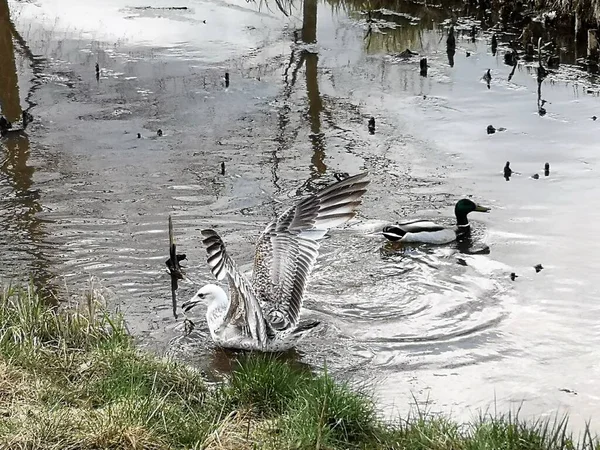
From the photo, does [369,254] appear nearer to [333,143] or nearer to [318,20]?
[333,143]

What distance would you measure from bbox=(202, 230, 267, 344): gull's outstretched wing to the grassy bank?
0.70 metres

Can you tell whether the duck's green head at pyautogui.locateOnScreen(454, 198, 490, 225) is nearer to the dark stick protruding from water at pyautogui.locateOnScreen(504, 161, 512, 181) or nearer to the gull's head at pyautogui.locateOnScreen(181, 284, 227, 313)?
the dark stick protruding from water at pyautogui.locateOnScreen(504, 161, 512, 181)

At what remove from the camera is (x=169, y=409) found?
5.34 meters

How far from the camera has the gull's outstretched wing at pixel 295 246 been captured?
735 cm

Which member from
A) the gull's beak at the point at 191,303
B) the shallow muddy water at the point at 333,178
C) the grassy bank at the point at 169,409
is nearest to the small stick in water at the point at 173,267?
the shallow muddy water at the point at 333,178

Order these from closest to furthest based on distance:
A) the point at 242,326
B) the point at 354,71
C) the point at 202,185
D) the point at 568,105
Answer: the point at 242,326
the point at 202,185
the point at 568,105
the point at 354,71

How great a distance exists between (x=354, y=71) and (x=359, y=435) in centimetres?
998

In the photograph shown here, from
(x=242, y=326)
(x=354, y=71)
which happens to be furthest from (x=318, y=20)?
(x=242, y=326)

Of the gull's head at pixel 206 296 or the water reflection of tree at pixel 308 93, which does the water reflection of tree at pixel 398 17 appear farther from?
the gull's head at pixel 206 296

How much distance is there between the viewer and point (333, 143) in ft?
38.4

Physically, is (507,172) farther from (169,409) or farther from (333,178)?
(169,409)

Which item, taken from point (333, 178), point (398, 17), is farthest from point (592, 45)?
point (333, 178)

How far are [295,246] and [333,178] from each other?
3217mm

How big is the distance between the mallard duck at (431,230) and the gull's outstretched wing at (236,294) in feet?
7.45
